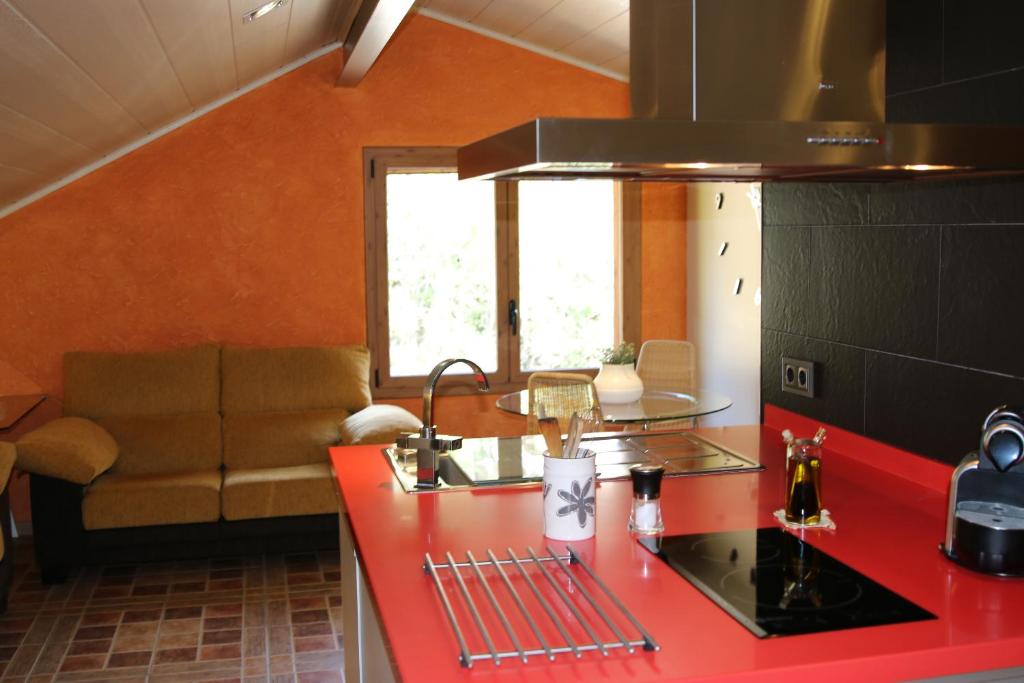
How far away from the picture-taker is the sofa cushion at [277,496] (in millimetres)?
4652

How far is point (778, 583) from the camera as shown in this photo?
1811mm

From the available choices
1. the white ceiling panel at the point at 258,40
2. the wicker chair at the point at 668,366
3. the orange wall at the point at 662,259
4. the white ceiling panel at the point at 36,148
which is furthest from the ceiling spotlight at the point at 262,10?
the orange wall at the point at 662,259

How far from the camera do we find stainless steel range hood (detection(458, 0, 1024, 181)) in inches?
72.3

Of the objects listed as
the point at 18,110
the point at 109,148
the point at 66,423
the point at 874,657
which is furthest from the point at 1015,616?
the point at 109,148

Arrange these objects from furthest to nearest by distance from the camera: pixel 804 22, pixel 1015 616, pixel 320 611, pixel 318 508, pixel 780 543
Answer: pixel 318 508 → pixel 320 611 → pixel 804 22 → pixel 780 543 → pixel 1015 616

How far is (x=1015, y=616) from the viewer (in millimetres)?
1670

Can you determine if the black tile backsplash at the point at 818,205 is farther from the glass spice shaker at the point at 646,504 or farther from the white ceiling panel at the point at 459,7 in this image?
the white ceiling panel at the point at 459,7

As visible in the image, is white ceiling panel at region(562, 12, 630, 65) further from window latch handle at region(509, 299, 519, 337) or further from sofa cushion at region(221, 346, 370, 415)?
sofa cushion at region(221, 346, 370, 415)

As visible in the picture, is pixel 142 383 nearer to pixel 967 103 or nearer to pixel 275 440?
pixel 275 440

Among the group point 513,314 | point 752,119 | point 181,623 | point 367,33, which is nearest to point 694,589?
point 752,119

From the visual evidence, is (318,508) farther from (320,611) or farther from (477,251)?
(477,251)

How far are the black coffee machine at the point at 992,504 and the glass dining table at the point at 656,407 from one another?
6.62ft

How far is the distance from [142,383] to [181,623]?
1.51 meters

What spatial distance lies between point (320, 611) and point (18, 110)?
2.23 meters
